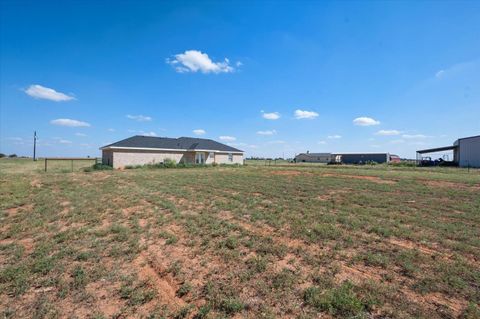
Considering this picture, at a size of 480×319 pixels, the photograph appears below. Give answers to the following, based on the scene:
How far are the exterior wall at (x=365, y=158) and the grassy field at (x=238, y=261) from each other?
57839mm

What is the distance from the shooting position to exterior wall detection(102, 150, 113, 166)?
80.8 ft

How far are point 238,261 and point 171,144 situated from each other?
27.8m

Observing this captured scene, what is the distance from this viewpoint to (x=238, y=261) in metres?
3.88

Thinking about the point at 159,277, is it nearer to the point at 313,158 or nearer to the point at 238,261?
the point at 238,261

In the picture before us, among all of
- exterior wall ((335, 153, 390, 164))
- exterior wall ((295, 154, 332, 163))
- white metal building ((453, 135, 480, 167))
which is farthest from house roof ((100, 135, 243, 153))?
exterior wall ((295, 154, 332, 163))

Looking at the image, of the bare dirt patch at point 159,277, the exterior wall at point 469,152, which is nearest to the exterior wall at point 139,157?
the bare dirt patch at point 159,277

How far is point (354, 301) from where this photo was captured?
281 centimetres

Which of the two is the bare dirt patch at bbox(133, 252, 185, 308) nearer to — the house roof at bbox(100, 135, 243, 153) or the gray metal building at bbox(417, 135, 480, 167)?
the house roof at bbox(100, 135, 243, 153)

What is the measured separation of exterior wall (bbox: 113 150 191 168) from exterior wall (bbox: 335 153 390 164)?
47420 millimetres

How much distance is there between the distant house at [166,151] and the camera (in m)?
24.9

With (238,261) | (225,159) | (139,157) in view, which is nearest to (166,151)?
(139,157)

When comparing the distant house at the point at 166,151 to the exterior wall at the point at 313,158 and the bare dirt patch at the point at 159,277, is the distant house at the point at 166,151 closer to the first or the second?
the bare dirt patch at the point at 159,277

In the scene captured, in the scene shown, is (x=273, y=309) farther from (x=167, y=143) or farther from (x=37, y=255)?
(x=167, y=143)

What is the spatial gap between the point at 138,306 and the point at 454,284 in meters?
4.10
